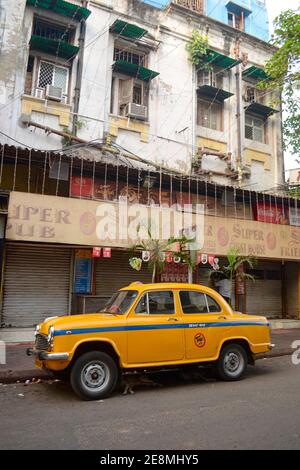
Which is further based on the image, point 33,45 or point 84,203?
point 33,45

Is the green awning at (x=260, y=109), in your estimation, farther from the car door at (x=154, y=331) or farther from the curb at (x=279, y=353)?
the car door at (x=154, y=331)

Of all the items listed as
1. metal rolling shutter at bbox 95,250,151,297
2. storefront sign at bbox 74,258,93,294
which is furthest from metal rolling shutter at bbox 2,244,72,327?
metal rolling shutter at bbox 95,250,151,297

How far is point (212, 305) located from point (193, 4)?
14.5 metres

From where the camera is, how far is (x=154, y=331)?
6758mm

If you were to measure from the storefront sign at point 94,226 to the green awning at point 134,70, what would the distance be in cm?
537

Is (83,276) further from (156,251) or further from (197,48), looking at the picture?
(197,48)

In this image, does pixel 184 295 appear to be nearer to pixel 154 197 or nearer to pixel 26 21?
pixel 154 197

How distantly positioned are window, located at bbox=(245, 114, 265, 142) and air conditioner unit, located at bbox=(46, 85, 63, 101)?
8436mm

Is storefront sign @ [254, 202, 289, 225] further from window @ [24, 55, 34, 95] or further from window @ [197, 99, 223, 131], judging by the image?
window @ [24, 55, 34, 95]

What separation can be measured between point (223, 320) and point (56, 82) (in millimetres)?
9999

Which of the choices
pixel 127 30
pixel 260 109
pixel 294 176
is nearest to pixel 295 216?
pixel 294 176
